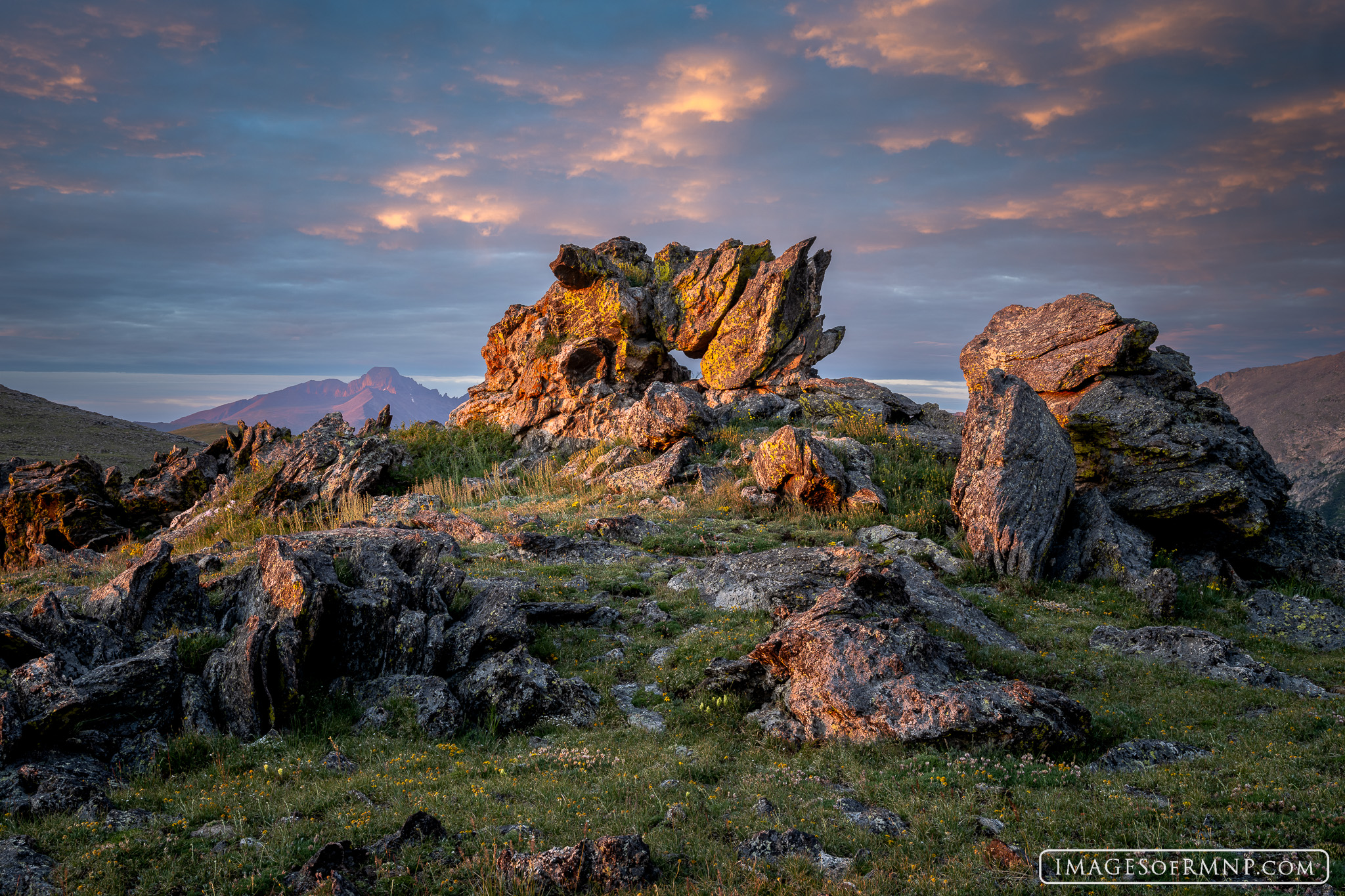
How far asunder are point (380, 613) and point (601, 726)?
4.27 metres

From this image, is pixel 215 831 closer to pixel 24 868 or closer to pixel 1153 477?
pixel 24 868

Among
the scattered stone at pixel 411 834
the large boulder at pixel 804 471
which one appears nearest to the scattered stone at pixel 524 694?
the scattered stone at pixel 411 834

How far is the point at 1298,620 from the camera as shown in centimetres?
1304

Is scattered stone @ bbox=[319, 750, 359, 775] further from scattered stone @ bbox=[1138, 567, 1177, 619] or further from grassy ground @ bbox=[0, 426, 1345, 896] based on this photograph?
scattered stone @ bbox=[1138, 567, 1177, 619]

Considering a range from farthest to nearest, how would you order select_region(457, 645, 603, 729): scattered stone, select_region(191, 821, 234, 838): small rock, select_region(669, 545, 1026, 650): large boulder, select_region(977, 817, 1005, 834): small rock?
select_region(669, 545, 1026, 650): large boulder
select_region(457, 645, 603, 729): scattered stone
select_region(191, 821, 234, 838): small rock
select_region(977, 817, 1005, 834): small rock

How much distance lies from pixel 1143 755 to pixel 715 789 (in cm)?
521

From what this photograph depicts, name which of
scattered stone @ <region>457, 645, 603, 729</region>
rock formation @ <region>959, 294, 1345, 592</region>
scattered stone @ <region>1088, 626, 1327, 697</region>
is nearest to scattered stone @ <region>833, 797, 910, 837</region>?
scattered stone @ <region>457, 645, 603, 729</region>

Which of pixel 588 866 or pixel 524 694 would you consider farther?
pixel 524 694

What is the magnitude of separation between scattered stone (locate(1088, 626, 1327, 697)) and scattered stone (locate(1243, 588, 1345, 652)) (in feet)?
10.3

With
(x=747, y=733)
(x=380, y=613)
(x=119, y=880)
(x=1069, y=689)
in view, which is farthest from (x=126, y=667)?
(x=1069, y=689)

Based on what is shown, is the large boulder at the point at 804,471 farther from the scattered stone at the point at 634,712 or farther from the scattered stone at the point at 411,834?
the scattered stone at the point at 411,834

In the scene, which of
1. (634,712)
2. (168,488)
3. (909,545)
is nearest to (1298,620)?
(909,545)

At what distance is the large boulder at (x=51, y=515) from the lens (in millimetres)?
21766

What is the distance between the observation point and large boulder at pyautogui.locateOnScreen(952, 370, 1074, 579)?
49.1 ft
